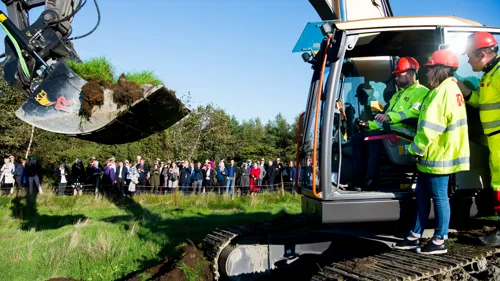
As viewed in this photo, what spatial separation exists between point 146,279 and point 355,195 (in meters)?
2.56

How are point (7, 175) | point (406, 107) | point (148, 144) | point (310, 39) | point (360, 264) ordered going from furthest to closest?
point (148, 144) → point (7, 175) → point (310, 39) → point (406, 107) → point (360, 264)

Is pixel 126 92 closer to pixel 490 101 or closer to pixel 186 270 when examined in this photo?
pixel 186 270

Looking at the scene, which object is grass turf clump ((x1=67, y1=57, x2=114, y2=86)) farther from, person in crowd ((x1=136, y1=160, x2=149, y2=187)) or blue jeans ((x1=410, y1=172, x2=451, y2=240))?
person in crowd ((x1=136, y1=160, x2=149, y2=187))

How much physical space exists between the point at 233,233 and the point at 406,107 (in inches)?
99.1

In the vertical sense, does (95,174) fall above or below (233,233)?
above

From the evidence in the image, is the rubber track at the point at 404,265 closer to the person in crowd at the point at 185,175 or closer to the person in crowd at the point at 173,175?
the person in crowd at the point at 185,175

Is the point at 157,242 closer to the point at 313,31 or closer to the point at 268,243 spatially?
the point at 268,243

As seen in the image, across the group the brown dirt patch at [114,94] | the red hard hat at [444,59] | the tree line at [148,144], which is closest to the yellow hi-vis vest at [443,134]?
the red hard hat at [444,59]

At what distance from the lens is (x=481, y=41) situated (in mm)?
4316

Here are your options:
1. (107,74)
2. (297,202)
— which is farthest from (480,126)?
(297,202)

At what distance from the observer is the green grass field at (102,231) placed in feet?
20.4

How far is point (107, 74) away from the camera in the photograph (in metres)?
6.07

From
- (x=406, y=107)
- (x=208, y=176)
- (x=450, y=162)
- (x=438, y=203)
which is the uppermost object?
(x=406, y=107)

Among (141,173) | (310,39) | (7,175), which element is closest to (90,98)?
(310,39)
